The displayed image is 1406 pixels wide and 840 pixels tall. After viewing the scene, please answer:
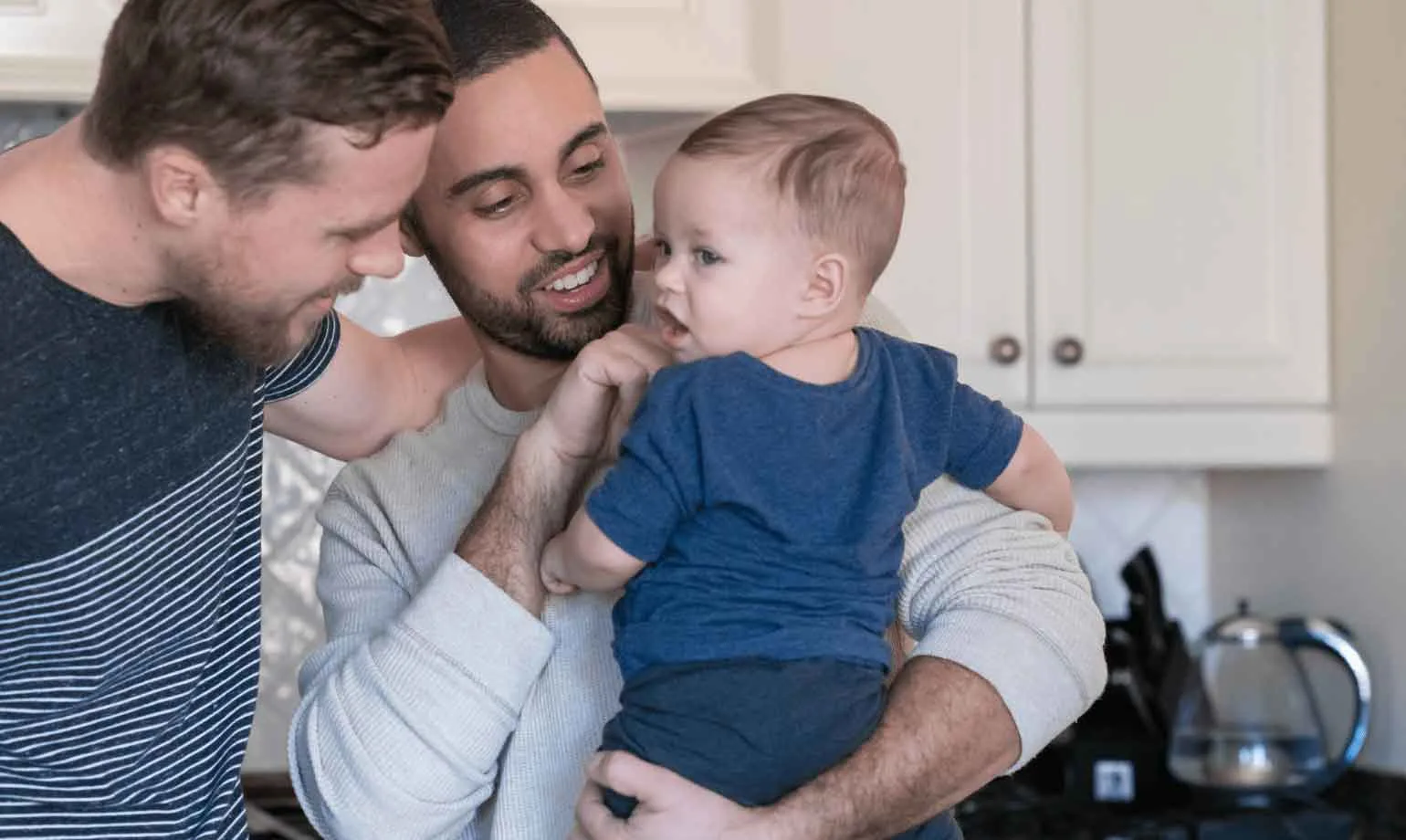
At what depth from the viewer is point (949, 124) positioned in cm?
263

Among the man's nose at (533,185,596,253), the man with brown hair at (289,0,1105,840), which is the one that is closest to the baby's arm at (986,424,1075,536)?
the man with brown hair at (289,0,1105,840)

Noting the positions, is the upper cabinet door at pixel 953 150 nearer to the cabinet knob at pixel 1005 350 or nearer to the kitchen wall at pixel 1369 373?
the cabinet knob at pixel 1005 350

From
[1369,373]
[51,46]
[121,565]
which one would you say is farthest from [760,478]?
[1369,373]

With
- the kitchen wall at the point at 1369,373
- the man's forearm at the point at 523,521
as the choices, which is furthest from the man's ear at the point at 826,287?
the kitchen wall at the point at 1369,373

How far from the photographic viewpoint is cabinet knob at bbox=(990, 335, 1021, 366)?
2.65 m

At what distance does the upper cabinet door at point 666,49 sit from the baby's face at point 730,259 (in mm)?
1186

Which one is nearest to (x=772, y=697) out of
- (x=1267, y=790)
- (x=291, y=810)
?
(x=291, y=810)

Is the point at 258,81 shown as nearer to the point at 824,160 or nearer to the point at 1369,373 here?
the point at 824,160

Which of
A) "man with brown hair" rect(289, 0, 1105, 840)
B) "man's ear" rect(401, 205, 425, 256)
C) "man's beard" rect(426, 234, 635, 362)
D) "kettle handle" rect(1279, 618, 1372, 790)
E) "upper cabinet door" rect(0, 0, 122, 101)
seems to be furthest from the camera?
"kettle handle" rect(1279, 618, 1372, 790)

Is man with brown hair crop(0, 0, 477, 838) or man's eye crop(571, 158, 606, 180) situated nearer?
man with brown hair crop(0, 0, 477, 838)

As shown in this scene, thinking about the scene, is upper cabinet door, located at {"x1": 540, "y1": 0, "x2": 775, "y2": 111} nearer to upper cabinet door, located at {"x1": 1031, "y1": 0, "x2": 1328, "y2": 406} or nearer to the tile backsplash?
the tile backsplash

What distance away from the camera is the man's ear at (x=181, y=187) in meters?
1.23

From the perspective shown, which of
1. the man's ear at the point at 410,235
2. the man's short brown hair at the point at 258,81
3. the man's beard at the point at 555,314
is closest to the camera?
the man's short brown hair at the point at 258,81

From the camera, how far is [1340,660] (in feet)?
8.50
